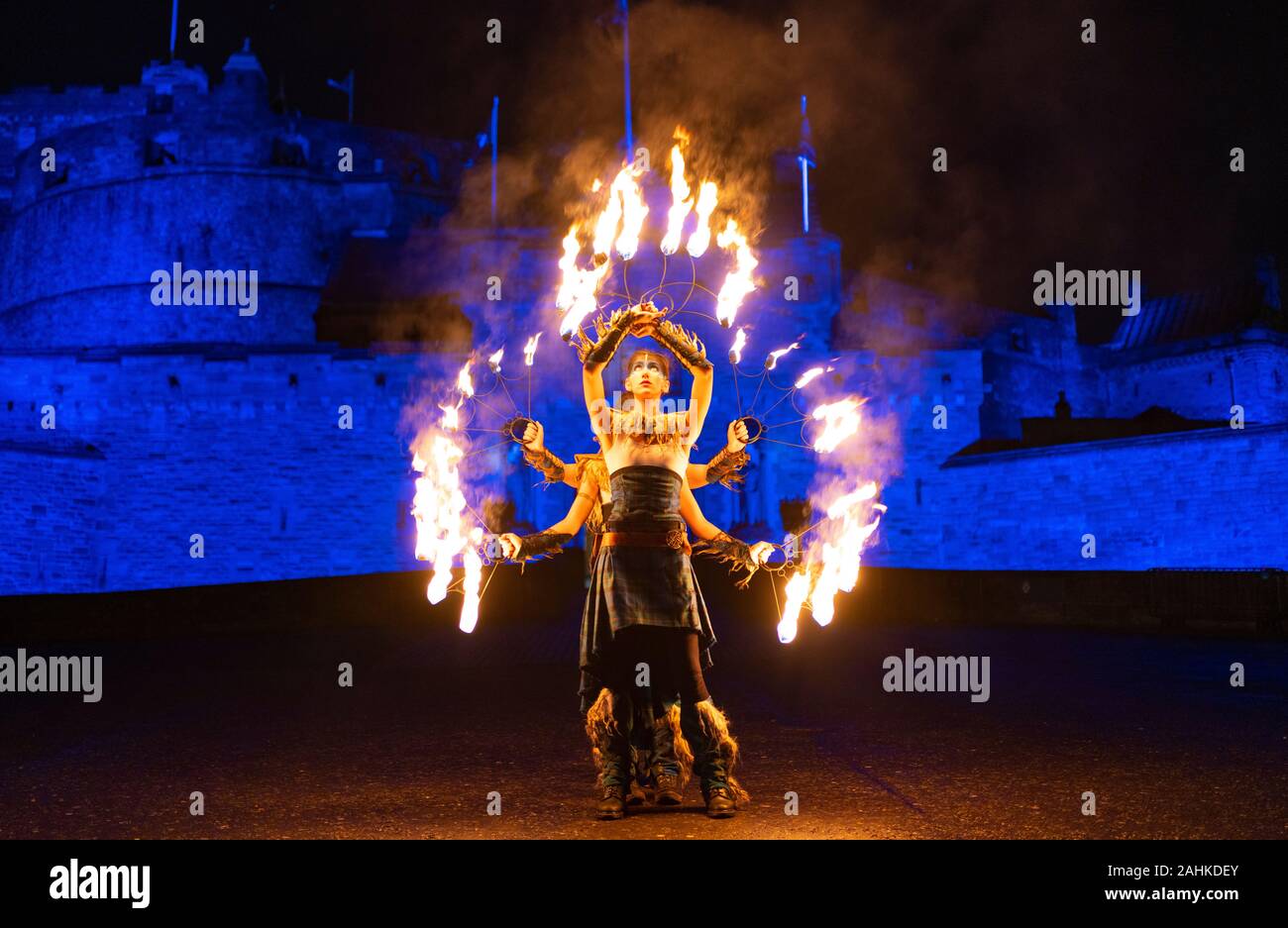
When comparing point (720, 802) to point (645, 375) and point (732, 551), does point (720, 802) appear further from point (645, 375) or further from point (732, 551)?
A: point (645, 375)

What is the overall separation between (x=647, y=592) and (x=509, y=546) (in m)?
0.67

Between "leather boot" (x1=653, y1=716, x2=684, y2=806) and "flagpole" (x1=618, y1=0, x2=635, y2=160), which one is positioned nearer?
"leather boot" (x1=653, y1=716, x2=684, y2=806)

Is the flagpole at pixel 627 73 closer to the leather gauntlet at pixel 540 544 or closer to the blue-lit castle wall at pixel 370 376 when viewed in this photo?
the blue-lit castle wall at pixel 370 376

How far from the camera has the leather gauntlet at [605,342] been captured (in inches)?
200

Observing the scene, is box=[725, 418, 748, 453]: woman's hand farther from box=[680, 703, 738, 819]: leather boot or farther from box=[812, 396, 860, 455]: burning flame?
box=[680, 703, 738, 819]: leather boot

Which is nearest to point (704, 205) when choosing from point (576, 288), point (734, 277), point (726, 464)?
point (734, 277)

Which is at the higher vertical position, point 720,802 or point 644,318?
point 644,318

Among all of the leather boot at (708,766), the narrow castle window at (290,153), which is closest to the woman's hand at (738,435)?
the leather boot at (708,766)

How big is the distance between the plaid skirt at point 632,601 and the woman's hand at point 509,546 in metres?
0.39

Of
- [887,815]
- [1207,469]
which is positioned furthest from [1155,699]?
[1207,469]

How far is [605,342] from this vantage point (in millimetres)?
5074

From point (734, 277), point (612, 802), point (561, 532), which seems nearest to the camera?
point (612, 802)

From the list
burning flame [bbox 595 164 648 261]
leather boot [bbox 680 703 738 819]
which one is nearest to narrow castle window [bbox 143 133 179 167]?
burning flame [bbox 595 164 648 261]

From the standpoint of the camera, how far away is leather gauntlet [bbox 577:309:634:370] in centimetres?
→ 509
